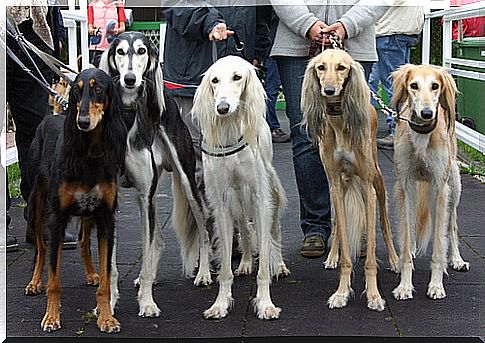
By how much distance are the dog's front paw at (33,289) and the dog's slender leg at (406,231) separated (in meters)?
1.90

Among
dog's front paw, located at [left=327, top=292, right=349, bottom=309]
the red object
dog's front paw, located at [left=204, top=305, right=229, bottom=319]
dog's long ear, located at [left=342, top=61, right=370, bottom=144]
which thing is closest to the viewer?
dog's long ear, located at [left=342, top=61, right=370, bottom=144]

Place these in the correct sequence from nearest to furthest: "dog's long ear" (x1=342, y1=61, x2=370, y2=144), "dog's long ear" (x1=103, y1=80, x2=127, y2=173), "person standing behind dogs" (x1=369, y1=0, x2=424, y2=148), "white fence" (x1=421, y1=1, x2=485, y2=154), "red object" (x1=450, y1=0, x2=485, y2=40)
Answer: "dog's long ear" (x1=103, y1=80, x2=127, y2=173) → "dog's long ear" (x1=342, y1=61, x2=370, y2=144) → "white fence" (x1=421, y1=1, x2=485, y2=154) → "red object" (x1=450, y1=0, x2=485, y2=40) → "person standing behind dogs" (x1=369, y1=0, x2=424, y2=148)

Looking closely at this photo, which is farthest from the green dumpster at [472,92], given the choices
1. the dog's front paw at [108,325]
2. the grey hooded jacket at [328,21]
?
the dog's front paw at [108,325]

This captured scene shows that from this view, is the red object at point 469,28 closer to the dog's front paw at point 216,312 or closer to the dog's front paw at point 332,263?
the dog's front paw at point 332,263

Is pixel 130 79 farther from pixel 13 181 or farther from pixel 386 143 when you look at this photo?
pixel 386 143

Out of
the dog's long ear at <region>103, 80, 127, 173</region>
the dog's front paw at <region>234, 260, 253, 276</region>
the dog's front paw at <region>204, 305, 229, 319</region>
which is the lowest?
the dog's front paw at <region>204, 305, 229, 319</region>

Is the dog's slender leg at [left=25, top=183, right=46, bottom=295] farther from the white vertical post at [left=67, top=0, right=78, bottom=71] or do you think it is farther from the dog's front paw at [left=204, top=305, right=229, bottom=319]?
the white vertical post at [left=67, top=0, right=78, bottom=71]

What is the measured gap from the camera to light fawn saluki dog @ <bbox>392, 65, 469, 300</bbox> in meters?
4.12

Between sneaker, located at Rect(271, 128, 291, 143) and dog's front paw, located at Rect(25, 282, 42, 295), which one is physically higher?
sneaker, located at Rect(271, 128, 291, 143)

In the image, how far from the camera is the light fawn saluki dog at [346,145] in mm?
4004

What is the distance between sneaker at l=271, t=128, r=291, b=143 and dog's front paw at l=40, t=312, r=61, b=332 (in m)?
5.09

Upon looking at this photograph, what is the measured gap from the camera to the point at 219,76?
3.89 m

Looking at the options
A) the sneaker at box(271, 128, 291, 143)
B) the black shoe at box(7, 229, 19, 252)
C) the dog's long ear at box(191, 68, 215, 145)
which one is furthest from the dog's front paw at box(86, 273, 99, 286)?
the sneaker at box(271, 128, 291, 143)

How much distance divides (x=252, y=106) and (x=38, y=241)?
4.81ft
